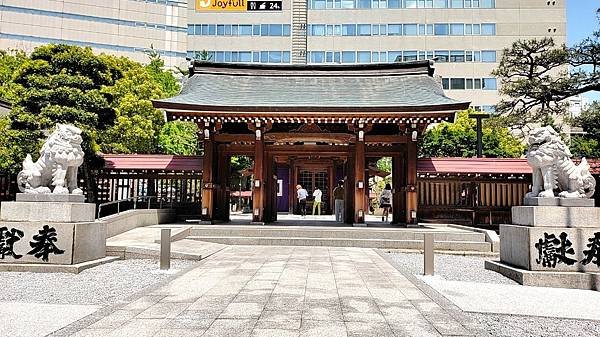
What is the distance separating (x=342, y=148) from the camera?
1678cm

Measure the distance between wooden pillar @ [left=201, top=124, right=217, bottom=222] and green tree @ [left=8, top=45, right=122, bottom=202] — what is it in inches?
160

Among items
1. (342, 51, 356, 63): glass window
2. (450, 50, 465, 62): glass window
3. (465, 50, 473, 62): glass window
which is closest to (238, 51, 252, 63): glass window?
(342, 51, 356, 63): glass window

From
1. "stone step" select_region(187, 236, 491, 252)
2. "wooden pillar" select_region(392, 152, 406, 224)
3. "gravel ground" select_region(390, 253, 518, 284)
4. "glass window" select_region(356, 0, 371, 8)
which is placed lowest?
"gravel ground" select_region(390, 253, 518, 284)

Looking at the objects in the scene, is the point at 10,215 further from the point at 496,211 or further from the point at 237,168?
the point at 237,168

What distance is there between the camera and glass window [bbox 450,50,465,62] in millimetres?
47125

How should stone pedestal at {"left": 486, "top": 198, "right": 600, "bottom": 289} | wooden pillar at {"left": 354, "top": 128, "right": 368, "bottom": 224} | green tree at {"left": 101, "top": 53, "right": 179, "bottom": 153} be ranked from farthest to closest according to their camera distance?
green tree at {"left": 101, "top": 53, "right": 179, "bottom": 153}, wooden pillar at {"left": 354, "top": 128, "right": 368, "bottom": 224}, stone pedestal at {"left": 486, "top": 198, "right": 600, "bottom": 289}

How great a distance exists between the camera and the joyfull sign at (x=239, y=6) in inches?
1964

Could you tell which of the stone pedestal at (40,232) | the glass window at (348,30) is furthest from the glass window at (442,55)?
the stone pedestal at (40,232)

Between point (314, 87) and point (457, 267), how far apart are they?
9790 mm

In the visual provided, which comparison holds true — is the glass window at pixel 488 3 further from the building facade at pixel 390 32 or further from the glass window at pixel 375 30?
the glass window at pixel 375 30

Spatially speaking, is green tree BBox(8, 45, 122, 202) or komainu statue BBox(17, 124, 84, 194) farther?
green tree BBox(8, 45, 122, 202)

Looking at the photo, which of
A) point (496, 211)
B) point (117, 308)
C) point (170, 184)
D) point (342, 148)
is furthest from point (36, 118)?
point (496, 211)

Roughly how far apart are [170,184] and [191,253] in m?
8.36

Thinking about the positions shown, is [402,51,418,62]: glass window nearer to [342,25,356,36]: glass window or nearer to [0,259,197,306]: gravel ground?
[342,25,356,36]: glass window
